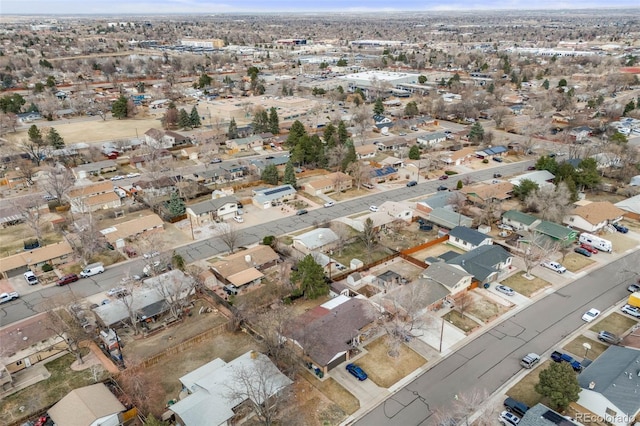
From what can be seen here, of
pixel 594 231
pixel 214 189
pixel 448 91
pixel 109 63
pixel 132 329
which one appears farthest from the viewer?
pixel 109 63

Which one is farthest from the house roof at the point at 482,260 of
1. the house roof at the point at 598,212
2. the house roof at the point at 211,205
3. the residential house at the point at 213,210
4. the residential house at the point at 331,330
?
the house roof at the point at 211,205

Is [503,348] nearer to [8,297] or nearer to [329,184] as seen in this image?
[329,184]

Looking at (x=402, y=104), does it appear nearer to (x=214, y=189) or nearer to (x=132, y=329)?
(x=214, y=189)

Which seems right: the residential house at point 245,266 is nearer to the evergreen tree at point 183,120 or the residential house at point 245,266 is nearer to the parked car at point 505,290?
the parked car at point 505,290

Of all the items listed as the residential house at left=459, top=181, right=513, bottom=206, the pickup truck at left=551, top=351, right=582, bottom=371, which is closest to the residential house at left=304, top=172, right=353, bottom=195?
the residential house at left=459, top=181, right=513, bottom=206

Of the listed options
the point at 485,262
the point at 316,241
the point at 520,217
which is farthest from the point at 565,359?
the point at 316,241

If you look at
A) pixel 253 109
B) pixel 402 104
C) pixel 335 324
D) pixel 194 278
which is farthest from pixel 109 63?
pixel 335 324

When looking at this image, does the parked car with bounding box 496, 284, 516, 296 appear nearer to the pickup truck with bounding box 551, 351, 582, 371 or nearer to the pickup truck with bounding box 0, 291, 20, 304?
the pickup truck with bounding box 551, 351, 582, 371
